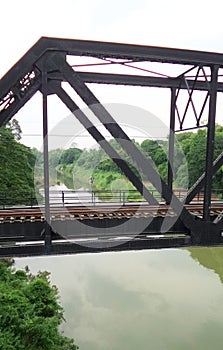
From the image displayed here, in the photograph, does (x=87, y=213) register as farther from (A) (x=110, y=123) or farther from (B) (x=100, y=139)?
(A) (x=110, y=123)

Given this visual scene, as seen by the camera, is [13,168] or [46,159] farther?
[13,168]

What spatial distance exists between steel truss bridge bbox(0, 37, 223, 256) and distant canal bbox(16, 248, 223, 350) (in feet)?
22.1

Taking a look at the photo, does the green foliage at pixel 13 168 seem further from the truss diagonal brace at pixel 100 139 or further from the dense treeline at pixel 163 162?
the truss diagonal brace at pixel 100 139

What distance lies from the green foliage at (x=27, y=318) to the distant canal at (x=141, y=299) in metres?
2.38

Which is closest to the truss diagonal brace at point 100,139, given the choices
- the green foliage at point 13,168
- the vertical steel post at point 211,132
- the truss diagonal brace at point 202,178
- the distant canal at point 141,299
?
the vertical steel post at point 211,132

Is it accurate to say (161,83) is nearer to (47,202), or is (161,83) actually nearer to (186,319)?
(47,202)

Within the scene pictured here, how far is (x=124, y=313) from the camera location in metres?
12.2

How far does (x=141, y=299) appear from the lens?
43.5 ft

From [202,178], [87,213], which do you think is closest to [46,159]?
[87,213]

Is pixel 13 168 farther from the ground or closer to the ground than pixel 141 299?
farther from the ground

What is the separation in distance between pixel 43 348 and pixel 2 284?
2.42 meters

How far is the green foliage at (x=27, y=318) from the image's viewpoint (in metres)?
6.99

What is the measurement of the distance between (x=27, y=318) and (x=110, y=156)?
5.63 metres

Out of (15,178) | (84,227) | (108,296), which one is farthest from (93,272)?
(84,227)
